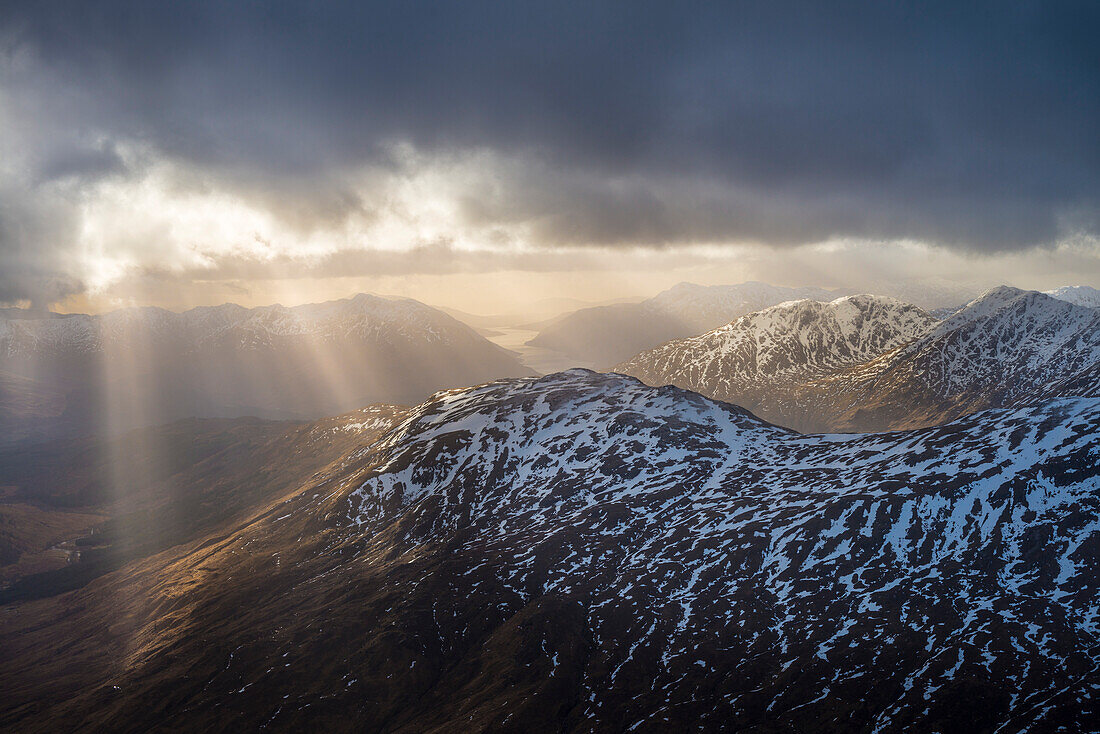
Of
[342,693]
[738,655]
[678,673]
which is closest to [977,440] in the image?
[738,655]

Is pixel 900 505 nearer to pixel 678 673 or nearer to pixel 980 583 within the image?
pixel 980 583

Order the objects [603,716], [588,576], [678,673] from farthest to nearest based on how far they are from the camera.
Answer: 1. [588,576]
2. [678,673]
3. [603,716]

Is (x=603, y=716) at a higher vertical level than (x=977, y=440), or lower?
lower

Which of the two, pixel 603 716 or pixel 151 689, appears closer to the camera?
pixel 603 716

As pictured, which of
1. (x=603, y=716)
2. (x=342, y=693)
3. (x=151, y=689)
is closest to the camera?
(x=603, y=716)

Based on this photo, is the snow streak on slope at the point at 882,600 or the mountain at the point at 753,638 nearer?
the snow streak on slope at the point at 882,600

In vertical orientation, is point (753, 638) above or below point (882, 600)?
below

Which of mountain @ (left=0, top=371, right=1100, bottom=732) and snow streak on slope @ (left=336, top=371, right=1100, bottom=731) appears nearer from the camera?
snow streak on slope @ (left=336, top=371, right=1100, bottom=731)

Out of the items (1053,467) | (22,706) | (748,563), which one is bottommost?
(22,706)

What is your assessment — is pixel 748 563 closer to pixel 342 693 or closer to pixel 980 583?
pixel 980 583

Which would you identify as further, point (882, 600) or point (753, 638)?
point (882, 600)
